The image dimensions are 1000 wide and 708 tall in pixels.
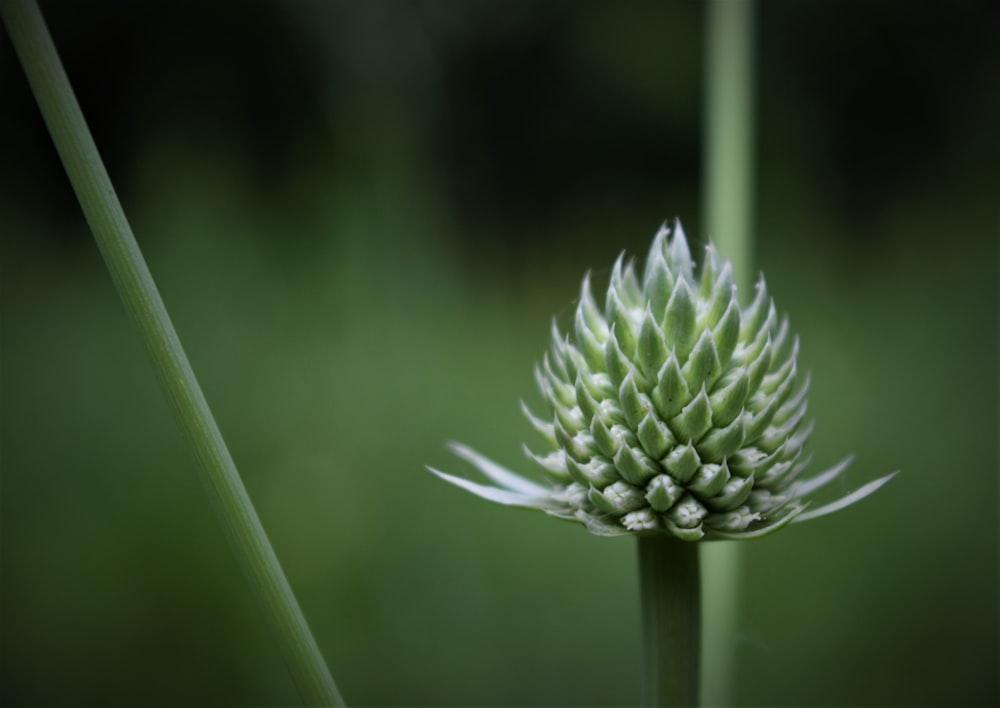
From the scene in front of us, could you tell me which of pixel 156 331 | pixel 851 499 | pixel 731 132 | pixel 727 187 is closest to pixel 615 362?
pixel 851 499

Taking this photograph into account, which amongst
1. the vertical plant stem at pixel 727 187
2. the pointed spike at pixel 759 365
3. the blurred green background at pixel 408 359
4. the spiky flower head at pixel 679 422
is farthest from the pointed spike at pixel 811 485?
the blurred green background at pixel 408 359

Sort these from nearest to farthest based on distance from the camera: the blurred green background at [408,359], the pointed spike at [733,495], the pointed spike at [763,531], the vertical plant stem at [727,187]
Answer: the pointed spike at [763,531], the pointed spike at [733,495], the vertical plant stem at [727,187], the blurred green background at [408,359]

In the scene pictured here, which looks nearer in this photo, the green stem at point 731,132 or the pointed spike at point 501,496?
the pointed spike at point 501,496

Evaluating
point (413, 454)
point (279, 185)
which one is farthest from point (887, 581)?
point (279, 185)

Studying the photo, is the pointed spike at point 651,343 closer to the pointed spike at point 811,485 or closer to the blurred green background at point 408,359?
the pointed spike at point 811,485

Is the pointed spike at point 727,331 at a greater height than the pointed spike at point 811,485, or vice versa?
the pointed spike at point 727,331

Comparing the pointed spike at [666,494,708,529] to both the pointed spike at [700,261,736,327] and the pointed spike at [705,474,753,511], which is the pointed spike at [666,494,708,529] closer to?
the pointed spike at [705,474,753,511]

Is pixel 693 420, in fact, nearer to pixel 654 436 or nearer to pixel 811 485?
pixel 654 436

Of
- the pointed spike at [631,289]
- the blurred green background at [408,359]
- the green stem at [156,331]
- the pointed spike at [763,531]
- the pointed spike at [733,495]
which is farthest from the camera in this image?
the blurred green background at [408,359]
